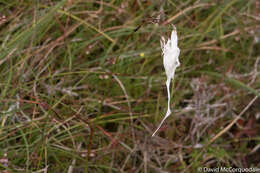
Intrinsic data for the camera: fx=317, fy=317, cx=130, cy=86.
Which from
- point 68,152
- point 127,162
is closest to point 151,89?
point 127,162

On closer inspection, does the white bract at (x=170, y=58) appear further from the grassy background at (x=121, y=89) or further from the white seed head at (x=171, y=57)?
the grassy background at (x=121, y=89)

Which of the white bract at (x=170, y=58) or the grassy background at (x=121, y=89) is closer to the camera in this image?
the white bract at (x=170, y=58)

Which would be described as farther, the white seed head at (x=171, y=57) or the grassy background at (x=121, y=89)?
the grassy background at (x=121, y=89)

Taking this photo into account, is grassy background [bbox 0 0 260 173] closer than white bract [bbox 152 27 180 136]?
No

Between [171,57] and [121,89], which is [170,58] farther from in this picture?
[121,89]

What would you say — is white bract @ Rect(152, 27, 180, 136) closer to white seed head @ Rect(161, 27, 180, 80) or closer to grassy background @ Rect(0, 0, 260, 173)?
white seed head @ Rect(161, 27, 180, 80)

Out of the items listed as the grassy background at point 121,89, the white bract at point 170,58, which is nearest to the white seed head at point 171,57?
the white bract at point 170,58

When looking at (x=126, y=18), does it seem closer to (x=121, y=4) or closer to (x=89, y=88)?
(x=121, y=4)

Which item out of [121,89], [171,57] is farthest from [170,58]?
[121,89]

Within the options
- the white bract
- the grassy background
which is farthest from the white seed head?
the grassy background
